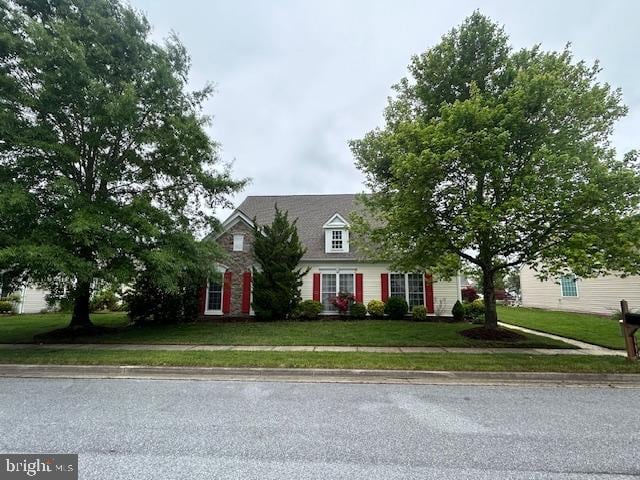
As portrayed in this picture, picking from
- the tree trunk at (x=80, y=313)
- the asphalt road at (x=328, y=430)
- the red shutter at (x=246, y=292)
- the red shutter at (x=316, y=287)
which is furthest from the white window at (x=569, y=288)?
the tree trunk at (x=80, y=313)

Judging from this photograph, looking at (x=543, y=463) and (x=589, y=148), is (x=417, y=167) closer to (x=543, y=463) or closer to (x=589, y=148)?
(x=589, y=148)

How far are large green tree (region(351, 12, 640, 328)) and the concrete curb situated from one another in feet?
9.58

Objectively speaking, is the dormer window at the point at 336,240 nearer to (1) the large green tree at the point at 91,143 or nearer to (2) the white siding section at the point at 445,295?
(2) the white siding section at the point at 445,295

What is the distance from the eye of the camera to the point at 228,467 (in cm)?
324

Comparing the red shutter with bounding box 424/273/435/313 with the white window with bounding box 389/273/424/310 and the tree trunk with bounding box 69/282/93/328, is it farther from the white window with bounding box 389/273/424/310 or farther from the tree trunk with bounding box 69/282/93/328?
the tree trunk with bounding box 69/282/93/328

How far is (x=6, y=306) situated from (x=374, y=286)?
79.2 ft

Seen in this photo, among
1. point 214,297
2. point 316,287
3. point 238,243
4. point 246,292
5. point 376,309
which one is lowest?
point 376,309

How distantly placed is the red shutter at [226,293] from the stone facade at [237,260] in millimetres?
157

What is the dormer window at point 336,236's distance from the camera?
18.1m

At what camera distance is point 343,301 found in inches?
661

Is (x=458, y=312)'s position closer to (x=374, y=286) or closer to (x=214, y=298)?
(x=374, y=286)

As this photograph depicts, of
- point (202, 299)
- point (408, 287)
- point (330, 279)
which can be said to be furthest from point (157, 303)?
point (408, 287)

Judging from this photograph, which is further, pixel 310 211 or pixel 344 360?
pixel 310 211

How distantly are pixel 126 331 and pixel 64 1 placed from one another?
11.9 m
